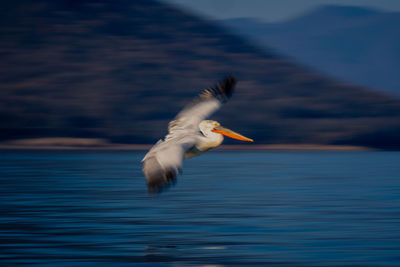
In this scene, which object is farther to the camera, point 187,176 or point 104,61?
point 104,61

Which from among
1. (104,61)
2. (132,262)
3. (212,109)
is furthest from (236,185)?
(104,61)

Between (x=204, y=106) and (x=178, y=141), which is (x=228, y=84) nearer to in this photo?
(x=204, y=106)

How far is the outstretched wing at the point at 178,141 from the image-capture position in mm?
7676

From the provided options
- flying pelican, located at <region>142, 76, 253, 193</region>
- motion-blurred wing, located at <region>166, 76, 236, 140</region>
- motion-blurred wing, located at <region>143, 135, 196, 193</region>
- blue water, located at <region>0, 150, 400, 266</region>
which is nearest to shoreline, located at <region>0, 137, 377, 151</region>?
blue water, located at <region>0, 150, 400, 266</region>

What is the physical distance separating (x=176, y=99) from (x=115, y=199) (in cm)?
4556

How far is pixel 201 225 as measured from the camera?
468 inches

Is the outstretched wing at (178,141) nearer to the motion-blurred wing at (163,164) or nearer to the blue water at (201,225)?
the motion-blurred wing at (163,164)

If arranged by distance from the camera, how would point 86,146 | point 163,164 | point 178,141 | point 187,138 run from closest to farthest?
point 163,164 < point 178,141 < point 187,138 < point 86,146

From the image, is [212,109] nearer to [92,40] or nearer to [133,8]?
[92,40]

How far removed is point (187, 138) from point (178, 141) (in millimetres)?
324

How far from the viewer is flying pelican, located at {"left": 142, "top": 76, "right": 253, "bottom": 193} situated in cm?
774

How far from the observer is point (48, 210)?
14180mm

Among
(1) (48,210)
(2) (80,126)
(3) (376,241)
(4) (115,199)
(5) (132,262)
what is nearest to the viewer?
(5) (132,262)

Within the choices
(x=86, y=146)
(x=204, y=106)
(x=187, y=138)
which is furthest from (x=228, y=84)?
(x=86, y=146)
